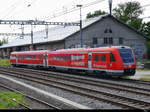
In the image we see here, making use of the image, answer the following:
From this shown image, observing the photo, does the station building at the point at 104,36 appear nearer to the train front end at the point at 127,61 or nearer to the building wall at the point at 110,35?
the building wall at the point at 110,35

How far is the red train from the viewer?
23828 mm

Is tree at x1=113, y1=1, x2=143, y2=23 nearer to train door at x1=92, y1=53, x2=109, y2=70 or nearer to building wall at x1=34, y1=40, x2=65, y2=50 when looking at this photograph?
building wall at x1=34, y1=40, x2=65, y2=50

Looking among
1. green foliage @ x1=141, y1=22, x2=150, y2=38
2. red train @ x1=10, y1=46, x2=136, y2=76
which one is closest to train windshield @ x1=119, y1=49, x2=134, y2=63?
red train @ x1=10, y1=46, x2=136, y2=76

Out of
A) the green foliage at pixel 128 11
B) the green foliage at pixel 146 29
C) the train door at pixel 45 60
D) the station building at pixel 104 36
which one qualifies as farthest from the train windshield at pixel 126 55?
the green foliage at pixel 128 11

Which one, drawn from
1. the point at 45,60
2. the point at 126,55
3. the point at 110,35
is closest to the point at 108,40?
the point at 110,35

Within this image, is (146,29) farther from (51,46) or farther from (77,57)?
(77,57)

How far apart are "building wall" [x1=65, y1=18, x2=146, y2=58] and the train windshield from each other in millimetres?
25273

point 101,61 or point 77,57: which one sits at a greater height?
point 77,57

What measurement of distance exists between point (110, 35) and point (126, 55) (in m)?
28.7

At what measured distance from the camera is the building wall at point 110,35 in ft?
167

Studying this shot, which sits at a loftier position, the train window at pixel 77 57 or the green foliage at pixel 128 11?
the green foliage at pixel 128 11

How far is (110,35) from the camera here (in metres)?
52.8

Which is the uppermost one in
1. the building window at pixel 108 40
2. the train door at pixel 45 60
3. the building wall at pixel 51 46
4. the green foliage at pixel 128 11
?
the green foliage at pixel 128 11

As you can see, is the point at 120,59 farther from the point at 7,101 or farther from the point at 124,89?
the point at 7,101
